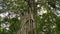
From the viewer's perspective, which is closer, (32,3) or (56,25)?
(32,3)

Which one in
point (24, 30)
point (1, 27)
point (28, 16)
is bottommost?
point (1, 27)

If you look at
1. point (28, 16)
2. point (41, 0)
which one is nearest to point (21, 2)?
point (41, 0)

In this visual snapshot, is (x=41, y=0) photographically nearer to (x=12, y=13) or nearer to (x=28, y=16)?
(x=28, y=16)

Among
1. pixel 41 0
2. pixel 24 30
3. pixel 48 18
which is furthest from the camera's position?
pixel 48 18

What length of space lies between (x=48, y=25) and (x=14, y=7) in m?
1.34

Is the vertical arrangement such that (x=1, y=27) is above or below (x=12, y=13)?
below

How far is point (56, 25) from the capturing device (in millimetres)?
5750

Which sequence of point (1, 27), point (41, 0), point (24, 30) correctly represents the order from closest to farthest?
point (24, 30) < point (41, 0) < point (1, 27)

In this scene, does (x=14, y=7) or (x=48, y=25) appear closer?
(x=14, y=7)

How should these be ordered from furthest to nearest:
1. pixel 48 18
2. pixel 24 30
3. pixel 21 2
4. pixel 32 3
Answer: pixel 48 18 → pixel 21 2 → pixel 32 3 → pixel 24 30

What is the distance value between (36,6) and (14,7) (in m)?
1.05

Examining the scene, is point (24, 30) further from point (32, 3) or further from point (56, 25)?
point (56, 25)

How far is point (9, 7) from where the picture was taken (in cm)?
517

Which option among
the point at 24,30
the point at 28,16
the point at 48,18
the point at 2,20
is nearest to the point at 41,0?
the point at 28,16
